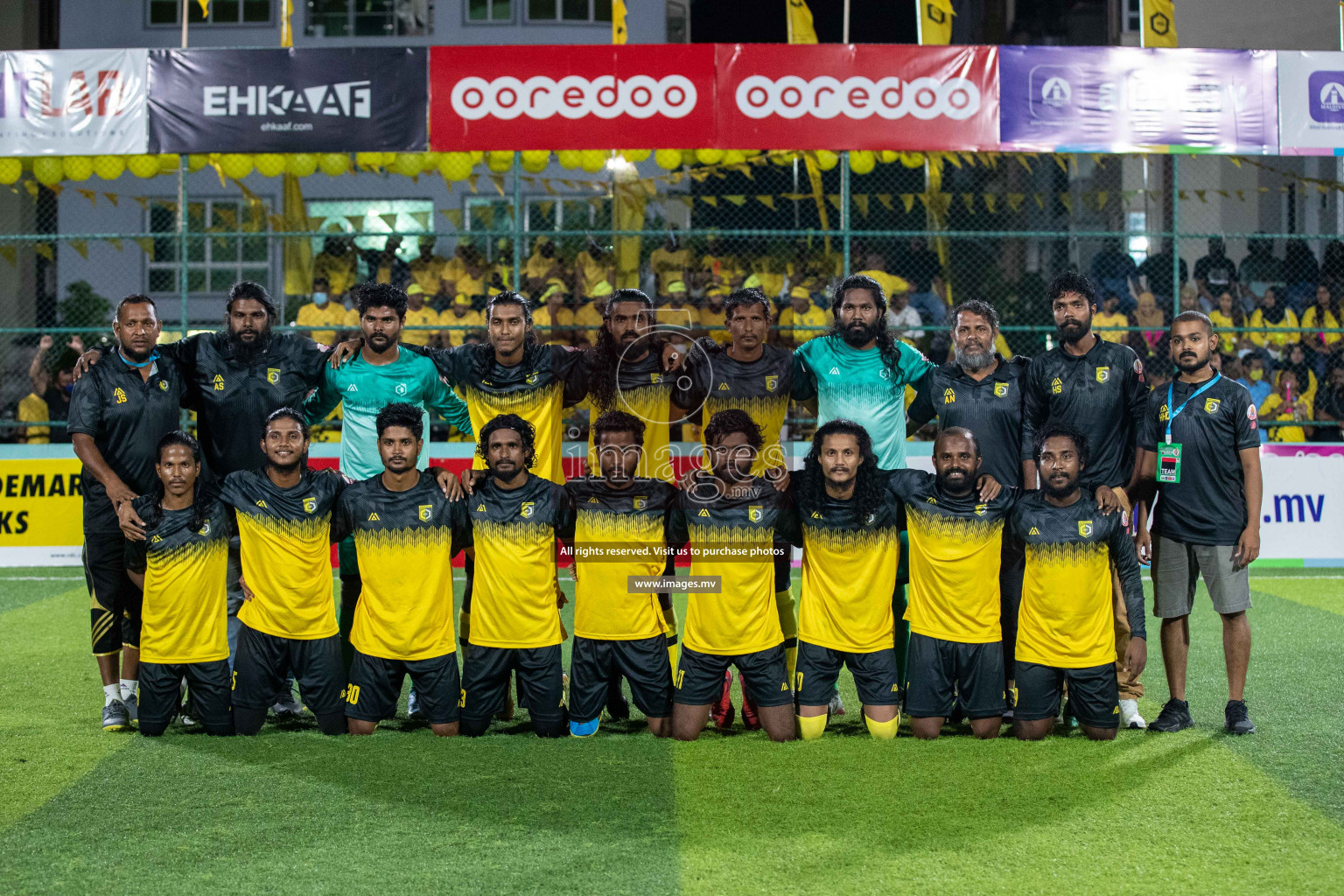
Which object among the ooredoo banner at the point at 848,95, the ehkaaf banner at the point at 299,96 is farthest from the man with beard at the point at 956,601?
the ehkaaf banner at the point at 299,96

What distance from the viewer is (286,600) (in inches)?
218

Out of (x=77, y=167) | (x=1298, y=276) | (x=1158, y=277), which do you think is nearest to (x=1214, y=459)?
(x=1158, y=277)

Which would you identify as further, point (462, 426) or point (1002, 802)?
point (462, 426)

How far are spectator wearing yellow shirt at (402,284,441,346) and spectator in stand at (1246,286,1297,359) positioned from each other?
7.86 meters

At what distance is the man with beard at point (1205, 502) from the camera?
18.6ft

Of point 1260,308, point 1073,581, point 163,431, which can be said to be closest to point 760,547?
point 1073,581

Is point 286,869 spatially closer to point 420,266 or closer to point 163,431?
point 163,431

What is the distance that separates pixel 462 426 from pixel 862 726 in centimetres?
258

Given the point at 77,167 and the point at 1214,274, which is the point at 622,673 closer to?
the point at 77,167

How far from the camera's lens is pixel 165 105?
10531 millimetres

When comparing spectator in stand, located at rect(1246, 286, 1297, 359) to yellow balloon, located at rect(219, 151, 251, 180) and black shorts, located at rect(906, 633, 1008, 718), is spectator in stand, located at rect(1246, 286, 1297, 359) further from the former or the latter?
yellow balloon, located at rect(219, 151, 251, 180)

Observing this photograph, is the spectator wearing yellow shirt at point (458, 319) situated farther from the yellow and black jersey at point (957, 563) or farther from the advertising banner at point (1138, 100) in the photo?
the yellow and black jersey at point (957, 563)

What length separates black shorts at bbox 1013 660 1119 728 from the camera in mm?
5430

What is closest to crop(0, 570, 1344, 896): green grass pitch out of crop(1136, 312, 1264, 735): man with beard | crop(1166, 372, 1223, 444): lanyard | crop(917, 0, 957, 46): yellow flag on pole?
crop(1136, 312, 1264, 735): man with beard
